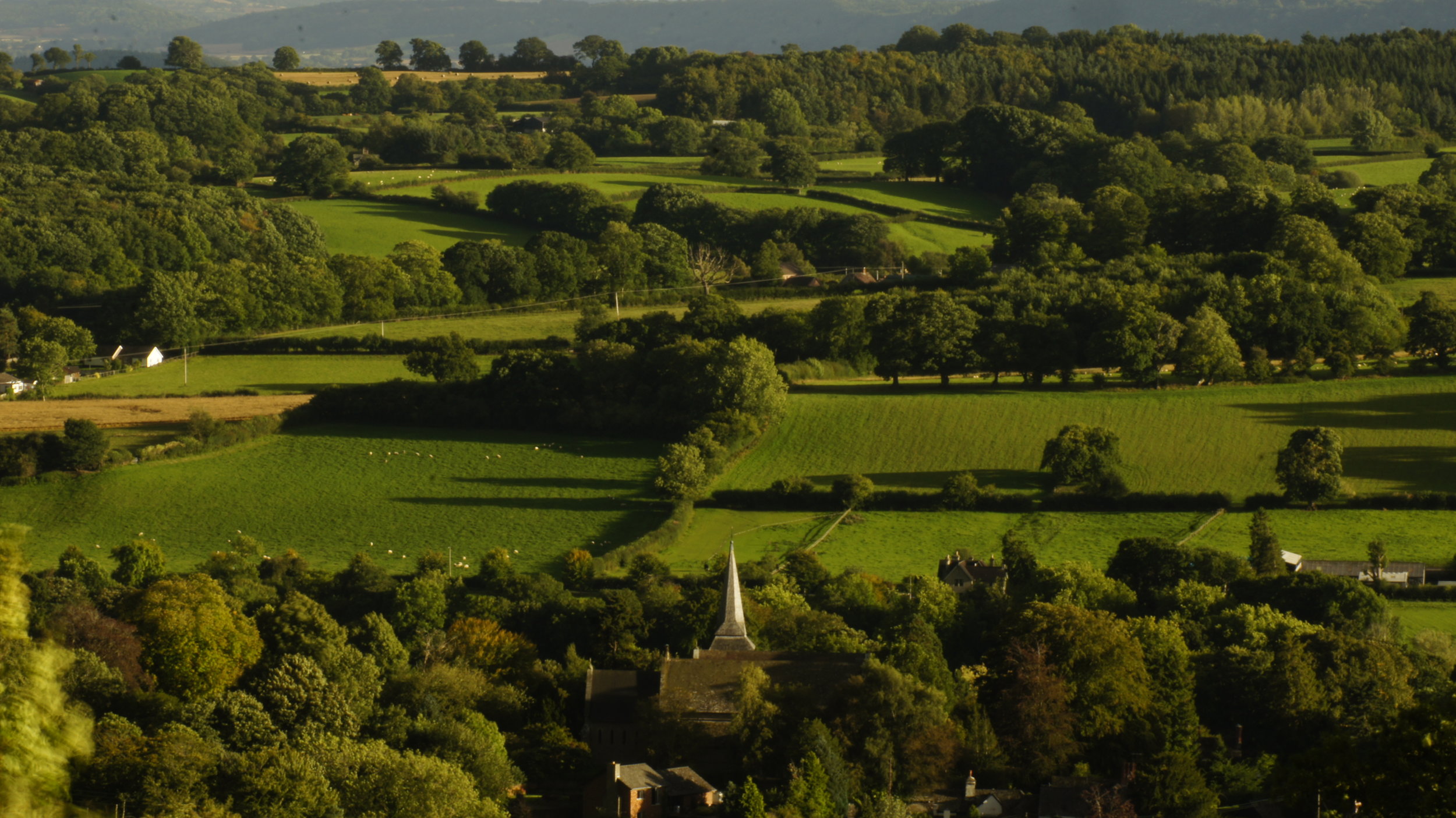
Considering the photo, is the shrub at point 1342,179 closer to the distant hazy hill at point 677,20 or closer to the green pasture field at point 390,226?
the green pasture field at point 390,226

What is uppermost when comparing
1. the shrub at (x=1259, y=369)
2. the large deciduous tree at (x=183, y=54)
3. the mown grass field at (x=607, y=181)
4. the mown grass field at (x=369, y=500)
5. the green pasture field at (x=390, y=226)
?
the large deciduous tree at (x=183, y=54)

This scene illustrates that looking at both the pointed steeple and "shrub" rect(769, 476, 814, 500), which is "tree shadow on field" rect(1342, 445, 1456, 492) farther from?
the pointed steeple

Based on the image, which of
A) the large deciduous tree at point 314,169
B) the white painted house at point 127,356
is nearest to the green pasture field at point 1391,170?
the large deciduous tree at point 314,169

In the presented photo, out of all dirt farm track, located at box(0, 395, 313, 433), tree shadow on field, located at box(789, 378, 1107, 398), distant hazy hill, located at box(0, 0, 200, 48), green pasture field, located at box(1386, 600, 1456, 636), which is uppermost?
distant hazy hill, located at box(0, 0, 200, 48)

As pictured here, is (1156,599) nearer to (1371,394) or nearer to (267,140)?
(1371,394)

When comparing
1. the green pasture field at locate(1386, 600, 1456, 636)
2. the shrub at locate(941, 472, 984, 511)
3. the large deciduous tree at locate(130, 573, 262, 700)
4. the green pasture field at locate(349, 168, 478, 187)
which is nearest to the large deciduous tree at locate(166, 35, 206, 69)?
the green pasture field at locate(349, 168, 478, 187)

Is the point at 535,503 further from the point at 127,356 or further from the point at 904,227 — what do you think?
the point at 904,227
